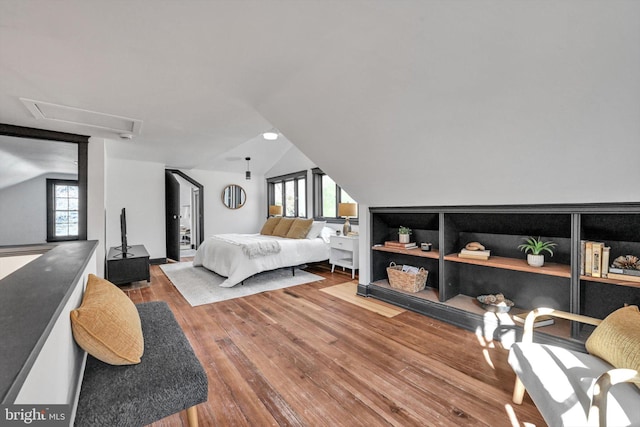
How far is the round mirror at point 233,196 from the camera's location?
281 inches

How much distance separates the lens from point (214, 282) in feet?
13.7

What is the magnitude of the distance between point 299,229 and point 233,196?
119 inches

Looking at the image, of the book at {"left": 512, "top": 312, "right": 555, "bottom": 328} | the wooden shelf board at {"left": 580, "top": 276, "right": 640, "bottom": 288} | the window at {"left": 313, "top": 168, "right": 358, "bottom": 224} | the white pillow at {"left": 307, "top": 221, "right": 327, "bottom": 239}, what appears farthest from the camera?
the window at {"left": 313, "top": 168, "right": 358, "bottom": 224}

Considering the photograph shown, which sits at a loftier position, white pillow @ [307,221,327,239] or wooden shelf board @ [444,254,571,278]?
white pillow @ [307,221,327,239]

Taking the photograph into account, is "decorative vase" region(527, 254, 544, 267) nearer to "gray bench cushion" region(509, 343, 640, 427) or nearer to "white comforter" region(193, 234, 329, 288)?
"gray bench cushion" region(509, 343, 640, 427)

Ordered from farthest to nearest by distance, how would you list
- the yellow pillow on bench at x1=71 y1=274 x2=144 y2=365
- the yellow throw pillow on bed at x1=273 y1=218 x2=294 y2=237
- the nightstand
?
1. the yellow throw pillow on bed at x1=273 y1=218 x2=294 y2=237
2. the nightstand
3. the yellow pillow on bench at x1=71 y1=274 x2=144 y2=365

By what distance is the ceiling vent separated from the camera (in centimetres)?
261

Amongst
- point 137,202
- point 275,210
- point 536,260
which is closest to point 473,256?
point 536,260

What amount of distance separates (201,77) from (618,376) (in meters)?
2.76

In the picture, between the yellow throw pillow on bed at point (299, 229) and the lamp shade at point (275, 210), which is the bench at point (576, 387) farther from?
the lamp shade at point (275, 210)

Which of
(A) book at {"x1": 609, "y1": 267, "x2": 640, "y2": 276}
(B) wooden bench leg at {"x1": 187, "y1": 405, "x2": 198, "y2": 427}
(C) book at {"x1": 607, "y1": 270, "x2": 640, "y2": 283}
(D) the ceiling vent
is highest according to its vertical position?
(D) the ceiling vent

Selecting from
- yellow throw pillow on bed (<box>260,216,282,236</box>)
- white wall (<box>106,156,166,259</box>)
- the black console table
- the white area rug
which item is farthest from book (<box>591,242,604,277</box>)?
white wall (<box>106,156,166,259</box>)

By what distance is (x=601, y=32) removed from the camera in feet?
3.95

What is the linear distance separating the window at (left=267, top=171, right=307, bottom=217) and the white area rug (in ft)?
6.66
